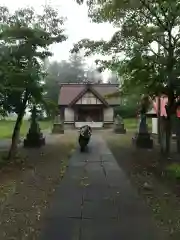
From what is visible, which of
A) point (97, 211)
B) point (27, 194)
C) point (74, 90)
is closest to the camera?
point (97, 211)

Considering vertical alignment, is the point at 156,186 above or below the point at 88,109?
below

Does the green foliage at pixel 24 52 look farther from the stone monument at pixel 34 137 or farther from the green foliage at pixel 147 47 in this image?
the stone monument at pixel 34 137

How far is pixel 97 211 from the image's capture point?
760cm

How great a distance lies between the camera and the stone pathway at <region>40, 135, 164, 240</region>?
242 inches

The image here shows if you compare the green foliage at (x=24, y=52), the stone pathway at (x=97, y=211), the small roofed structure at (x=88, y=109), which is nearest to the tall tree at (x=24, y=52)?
the green foliage at (x=24, y=52)

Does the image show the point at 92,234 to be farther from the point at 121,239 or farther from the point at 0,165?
the point at 0,165

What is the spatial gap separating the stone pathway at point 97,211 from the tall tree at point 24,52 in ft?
14.2

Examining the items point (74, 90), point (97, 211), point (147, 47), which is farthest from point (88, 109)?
point (97, 211)

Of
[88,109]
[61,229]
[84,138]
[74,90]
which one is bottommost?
[61,229]

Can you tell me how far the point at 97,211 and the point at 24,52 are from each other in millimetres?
8855

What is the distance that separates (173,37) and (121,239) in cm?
1150

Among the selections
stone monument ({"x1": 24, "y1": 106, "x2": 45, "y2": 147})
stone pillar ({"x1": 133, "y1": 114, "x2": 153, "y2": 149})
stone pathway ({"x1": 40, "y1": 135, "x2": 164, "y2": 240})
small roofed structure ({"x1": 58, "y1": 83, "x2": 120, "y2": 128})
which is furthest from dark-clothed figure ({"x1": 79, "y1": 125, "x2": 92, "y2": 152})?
small roofed structure ({"x1": 58, "y1": 83, "x2": 120, "y2": 128})

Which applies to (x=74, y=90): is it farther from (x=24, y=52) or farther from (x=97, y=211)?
(x=97, y=211)

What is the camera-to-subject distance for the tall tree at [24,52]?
1367cm
